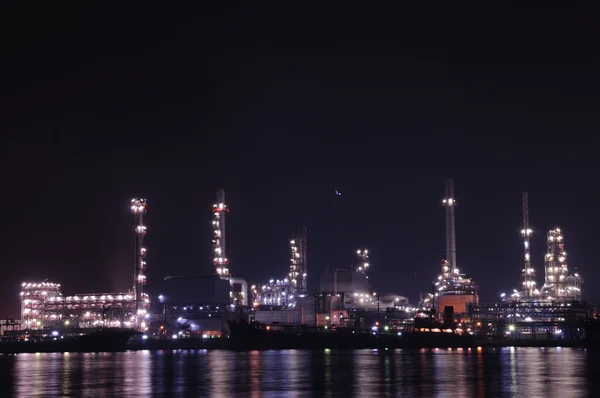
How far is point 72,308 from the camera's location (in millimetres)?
176625

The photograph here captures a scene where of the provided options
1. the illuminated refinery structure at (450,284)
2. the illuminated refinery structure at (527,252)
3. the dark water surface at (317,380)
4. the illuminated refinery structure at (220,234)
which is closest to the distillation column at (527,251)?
the illuminated refinery structure at (527,252)

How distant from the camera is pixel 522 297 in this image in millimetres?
177125

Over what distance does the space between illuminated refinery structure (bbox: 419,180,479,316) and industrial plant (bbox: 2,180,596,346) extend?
210mm

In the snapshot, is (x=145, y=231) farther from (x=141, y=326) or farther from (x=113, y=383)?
(x=113, y=383)

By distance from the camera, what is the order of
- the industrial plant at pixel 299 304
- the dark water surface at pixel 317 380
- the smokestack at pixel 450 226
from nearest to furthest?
the dark water surface at pixel 317 380 → the industrial plant at pixel 299 304 → the smokestack at pixel 450 226

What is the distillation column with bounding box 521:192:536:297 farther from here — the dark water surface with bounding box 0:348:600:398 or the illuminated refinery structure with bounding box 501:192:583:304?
the dark water surface with bounding box 0:348:600:398

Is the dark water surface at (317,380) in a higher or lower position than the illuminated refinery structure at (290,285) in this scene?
lower

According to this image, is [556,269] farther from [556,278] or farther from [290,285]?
[290,285]

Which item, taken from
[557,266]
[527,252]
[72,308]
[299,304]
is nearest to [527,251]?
[527,252]

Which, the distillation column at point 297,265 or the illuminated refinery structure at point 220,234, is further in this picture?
the distillation column at point 297,265

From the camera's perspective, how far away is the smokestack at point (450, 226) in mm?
181125

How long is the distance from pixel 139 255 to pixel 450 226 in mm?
66388

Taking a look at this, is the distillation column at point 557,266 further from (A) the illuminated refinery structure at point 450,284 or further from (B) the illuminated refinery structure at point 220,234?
Answer: (B) the illuminated refinery structure at point 220,234

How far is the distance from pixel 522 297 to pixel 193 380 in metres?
126
